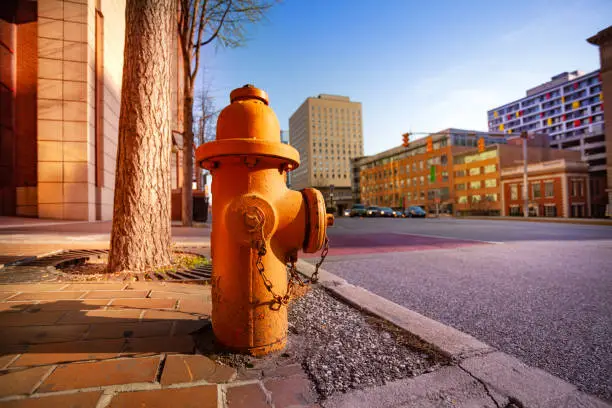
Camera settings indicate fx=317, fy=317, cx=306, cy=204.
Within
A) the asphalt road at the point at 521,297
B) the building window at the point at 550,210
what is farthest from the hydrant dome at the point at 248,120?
the building window at the point at 550,210

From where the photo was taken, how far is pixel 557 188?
4194 cm

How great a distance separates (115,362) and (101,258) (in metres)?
3.52

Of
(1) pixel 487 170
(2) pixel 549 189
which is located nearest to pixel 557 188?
(2) pixel 549 189

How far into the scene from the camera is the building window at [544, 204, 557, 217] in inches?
1667

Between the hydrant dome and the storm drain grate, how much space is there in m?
1.97

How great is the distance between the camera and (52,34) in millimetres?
11914

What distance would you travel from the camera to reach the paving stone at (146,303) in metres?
2.26

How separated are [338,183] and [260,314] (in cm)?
13067

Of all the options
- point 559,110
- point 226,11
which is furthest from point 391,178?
point 226,11

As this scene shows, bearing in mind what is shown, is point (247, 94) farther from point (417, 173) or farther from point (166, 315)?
point (417, 173)

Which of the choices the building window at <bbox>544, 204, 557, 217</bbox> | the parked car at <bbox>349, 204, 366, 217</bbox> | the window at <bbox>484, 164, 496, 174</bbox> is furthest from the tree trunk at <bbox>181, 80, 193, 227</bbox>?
the window at <bbox>484, 164, 496, 174</bbox>

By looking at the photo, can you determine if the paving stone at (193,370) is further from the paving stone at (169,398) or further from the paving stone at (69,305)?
the paving stone at (69,305)

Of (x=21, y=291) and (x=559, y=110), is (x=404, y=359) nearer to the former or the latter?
(x=21, y=291)

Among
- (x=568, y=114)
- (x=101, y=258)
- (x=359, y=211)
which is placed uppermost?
(x=568, y=114)
